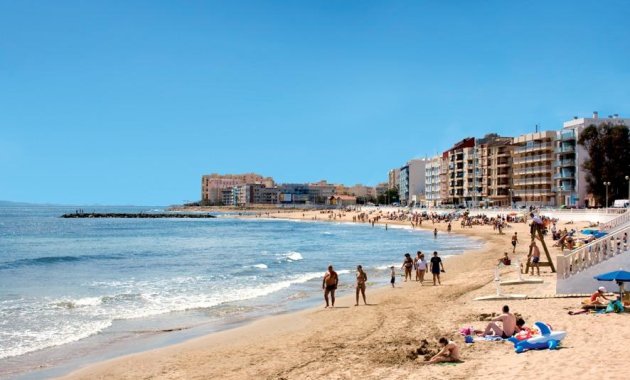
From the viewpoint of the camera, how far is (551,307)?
1449 cm

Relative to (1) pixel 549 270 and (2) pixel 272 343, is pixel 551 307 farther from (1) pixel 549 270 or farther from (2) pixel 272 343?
(1) pixel 549 270

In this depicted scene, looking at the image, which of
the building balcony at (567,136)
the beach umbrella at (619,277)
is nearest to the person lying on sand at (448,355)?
the beach umbrella at (619,277)

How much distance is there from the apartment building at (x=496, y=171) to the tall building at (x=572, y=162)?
16.9m

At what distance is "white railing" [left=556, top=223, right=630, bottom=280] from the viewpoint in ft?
50.3

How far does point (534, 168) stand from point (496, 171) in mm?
14075

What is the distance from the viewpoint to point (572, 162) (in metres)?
80.9

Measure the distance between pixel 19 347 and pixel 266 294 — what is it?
34.3 ft

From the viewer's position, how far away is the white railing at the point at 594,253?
15.3 meters

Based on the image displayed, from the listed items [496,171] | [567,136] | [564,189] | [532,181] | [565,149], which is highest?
[567,136]

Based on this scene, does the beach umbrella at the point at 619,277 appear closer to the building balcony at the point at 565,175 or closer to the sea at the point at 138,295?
the sea at the point at 138,295

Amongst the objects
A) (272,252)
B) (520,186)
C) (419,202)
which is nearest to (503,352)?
(272,252)

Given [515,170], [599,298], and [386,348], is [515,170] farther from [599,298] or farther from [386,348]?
[386,348]

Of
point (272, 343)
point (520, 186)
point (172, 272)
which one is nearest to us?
point (272, 343)

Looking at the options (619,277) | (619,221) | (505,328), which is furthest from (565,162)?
(505,328)
